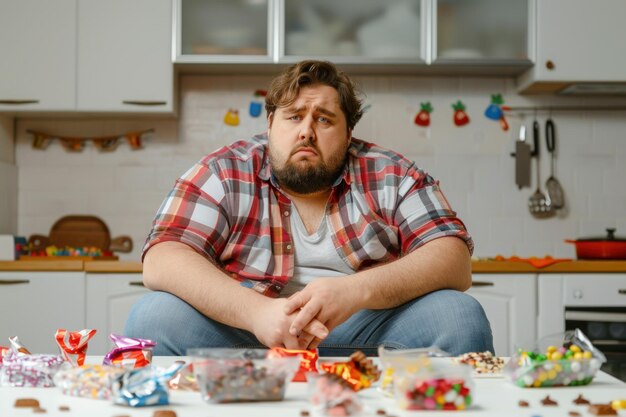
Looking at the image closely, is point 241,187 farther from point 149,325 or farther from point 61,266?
point 61,266

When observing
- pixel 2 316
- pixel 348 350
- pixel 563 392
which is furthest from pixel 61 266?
pixel 563 392

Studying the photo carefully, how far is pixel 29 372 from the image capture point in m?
1.31

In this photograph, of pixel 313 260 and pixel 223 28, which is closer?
pixel 313 260

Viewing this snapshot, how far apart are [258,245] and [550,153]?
82.3 inches

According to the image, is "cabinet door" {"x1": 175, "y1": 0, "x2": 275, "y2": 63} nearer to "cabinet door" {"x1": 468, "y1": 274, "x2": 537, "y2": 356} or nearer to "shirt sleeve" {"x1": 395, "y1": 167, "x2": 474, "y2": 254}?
"cabinet door" {"x1": 468, "y1": 274, "x2": 537, "y2": 356}

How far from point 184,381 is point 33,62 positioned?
2604mm

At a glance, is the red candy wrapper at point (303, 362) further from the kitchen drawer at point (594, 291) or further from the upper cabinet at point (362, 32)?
the upper cabinet at point (362, 32)

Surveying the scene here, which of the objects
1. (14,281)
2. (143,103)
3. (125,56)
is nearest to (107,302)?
(14,281)

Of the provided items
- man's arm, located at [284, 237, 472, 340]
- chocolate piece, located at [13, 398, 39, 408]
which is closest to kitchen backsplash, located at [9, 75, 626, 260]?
man's arm, located at [284, 237, 472, 340]

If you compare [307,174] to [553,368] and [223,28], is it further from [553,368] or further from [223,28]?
[223,28]

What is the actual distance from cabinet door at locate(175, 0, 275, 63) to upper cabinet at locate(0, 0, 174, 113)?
8 centimetres

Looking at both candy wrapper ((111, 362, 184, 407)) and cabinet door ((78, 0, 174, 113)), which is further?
cabinet door ((78, 0, 174, 113))

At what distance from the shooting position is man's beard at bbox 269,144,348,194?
220cm

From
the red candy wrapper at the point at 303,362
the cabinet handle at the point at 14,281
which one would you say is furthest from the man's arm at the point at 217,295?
the cabinet handle at the point at 14,281
